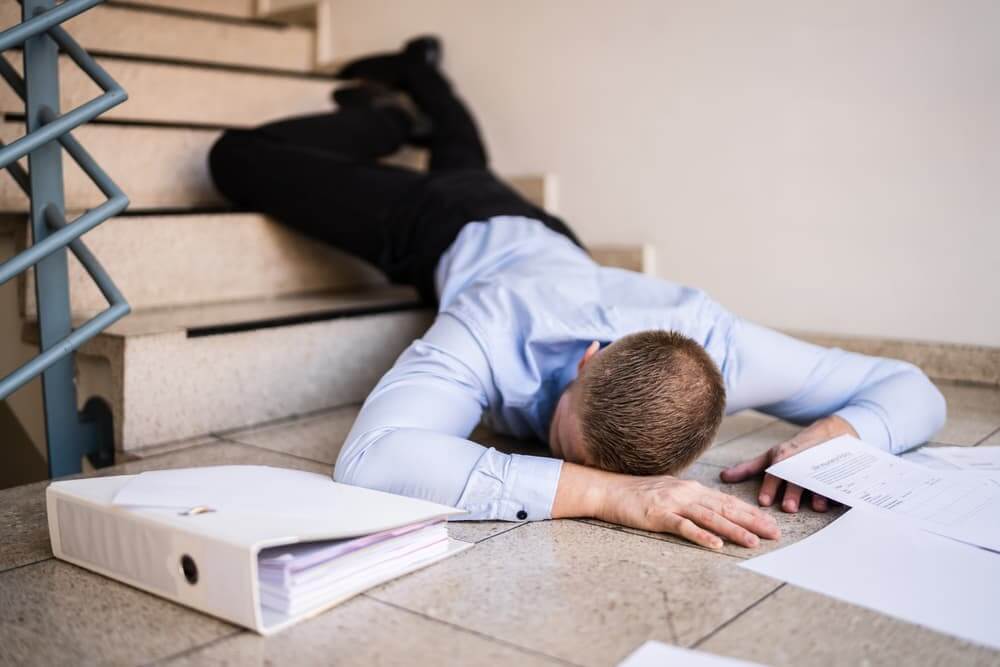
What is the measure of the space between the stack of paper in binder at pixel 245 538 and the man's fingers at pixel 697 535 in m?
0.28

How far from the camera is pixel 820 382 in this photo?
154 centimetres

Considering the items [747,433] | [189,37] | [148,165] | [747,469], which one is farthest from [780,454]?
[189,37]

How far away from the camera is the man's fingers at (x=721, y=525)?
114 cm

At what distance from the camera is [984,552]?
110 centimetres

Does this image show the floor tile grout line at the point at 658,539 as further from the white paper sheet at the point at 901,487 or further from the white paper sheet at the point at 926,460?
the white paper sheet at the point at 926,460

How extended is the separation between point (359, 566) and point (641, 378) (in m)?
0.44

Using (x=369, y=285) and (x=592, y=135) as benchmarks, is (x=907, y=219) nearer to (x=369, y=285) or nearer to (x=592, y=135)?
(x=592, y=135)

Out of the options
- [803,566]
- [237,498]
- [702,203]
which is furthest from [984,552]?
[702,203]

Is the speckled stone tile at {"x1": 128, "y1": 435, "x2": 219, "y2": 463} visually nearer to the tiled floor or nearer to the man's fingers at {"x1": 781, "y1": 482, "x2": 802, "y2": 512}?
Result: the tiled floor

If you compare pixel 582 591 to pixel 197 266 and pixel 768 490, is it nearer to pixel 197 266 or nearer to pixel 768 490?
pixel 768 490

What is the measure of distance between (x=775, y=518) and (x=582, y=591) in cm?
38

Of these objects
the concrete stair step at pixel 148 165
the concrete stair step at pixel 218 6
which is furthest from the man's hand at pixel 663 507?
the concrete stair step at pixel 218 6

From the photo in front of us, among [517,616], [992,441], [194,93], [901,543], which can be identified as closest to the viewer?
[517,616]

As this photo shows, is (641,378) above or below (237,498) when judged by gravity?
above
